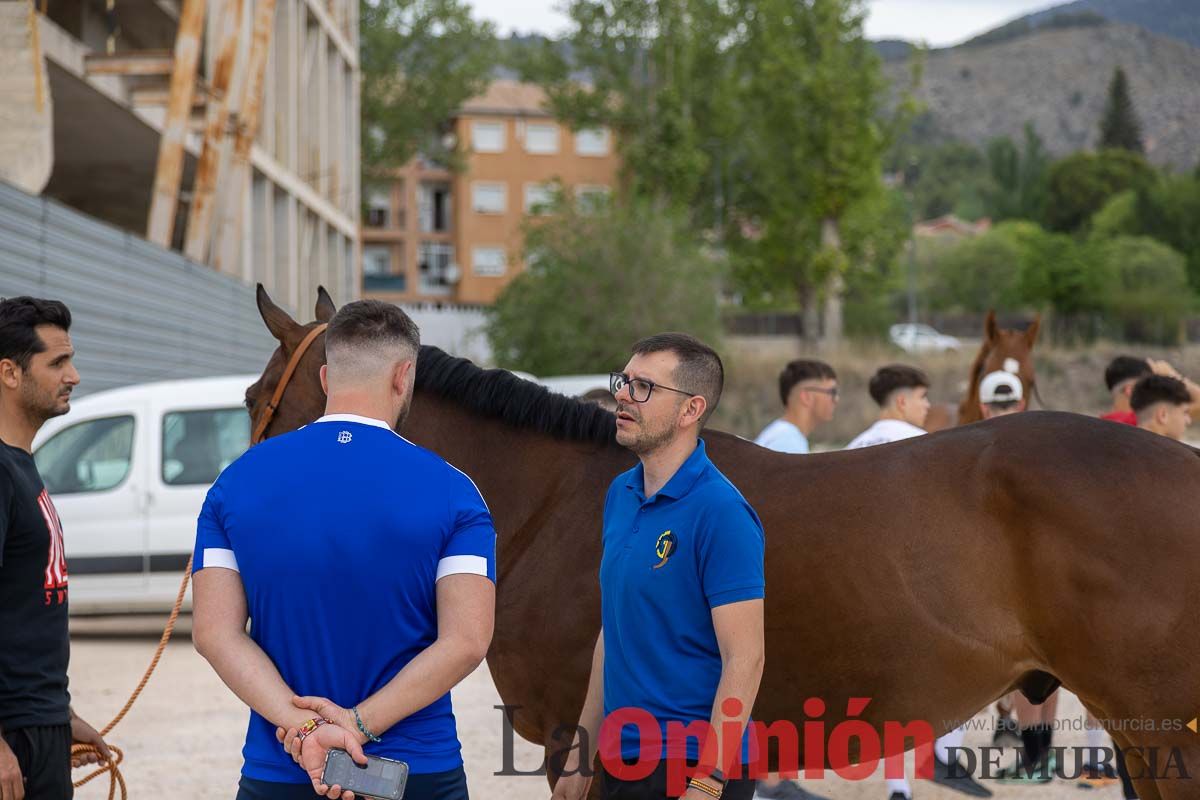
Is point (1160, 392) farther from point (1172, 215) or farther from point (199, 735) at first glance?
point (1172, 215)

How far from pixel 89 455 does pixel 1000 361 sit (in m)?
8.20

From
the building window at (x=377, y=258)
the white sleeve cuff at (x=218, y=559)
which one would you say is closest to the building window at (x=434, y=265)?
the building window at (x=377, y=258)

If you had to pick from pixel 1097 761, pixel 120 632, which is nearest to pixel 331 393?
pixel 1097 761

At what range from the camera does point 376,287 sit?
2960 inches

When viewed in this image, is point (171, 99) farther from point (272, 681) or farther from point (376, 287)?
point (376, 287)

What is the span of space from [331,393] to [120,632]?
34.5 ft

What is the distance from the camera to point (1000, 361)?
822 centimetres

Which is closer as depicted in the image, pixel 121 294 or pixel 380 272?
pixel 121 294

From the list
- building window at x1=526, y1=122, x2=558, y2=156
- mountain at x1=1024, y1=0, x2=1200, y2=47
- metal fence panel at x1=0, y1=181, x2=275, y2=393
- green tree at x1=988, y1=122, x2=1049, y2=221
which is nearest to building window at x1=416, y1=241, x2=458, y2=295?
building window at x1=526, y1=122, x2=558, y2=156

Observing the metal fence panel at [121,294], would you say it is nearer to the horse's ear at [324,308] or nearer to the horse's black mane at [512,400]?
the horse's ear at [324,308]

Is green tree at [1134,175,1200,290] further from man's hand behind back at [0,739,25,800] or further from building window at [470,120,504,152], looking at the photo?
man's hand behind back at [0,739,25,800]

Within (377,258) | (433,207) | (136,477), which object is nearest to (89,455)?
(136,477)

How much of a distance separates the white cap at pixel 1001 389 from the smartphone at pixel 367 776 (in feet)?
19.9

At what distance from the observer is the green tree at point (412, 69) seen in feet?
181
